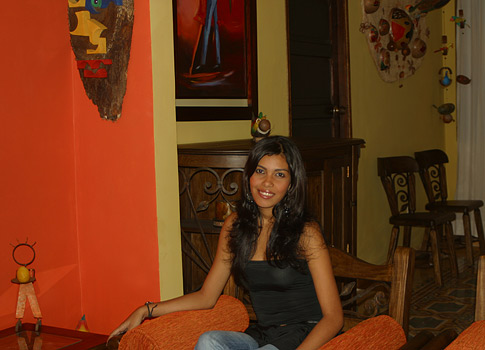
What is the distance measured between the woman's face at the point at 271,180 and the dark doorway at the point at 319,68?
2250mm

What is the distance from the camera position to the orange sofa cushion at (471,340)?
1.72 meters

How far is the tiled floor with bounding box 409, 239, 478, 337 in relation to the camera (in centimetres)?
435

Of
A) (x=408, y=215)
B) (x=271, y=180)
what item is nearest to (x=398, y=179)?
(x=408, y=215)

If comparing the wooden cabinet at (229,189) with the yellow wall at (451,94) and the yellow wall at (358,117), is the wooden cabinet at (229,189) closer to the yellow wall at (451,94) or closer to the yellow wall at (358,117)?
the yellow wall at (358,117)

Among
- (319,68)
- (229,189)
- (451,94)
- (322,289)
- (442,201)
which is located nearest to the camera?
(322,289)

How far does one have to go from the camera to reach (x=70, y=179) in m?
2.93

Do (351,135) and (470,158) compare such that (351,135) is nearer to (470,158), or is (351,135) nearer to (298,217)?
(470,158)

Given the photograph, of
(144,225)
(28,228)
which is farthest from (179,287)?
(28,228)

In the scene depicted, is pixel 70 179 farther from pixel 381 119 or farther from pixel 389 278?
pixel 381 119

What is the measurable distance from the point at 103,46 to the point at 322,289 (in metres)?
1.38

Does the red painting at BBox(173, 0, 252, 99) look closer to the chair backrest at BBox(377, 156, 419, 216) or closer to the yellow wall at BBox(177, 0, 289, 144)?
the yellow wall at BBox(177, 0, 289, 144)

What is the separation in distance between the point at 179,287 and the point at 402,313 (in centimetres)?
102

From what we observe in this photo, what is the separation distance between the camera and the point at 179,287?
2.78m

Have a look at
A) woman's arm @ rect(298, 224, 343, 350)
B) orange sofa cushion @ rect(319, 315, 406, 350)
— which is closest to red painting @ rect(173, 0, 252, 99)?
woman's arm @ rect(298, 224, 343, 350)
